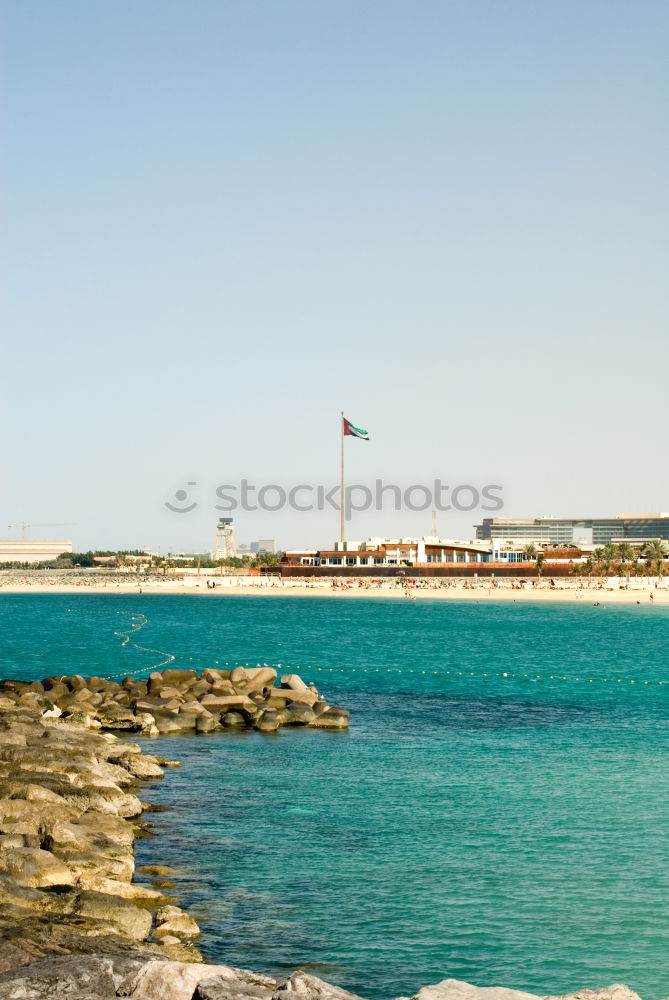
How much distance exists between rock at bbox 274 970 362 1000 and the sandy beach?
13877 centimetres

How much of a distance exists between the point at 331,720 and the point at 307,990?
83.9 feet

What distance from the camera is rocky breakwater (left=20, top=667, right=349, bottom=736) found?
36531mm

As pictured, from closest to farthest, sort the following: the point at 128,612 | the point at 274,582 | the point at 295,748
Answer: the point at 295,748 < the point at 128,612 < the point at 274,582

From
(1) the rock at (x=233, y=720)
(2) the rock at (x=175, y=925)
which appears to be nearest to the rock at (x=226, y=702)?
(1) the rock at (x=233, y=720)

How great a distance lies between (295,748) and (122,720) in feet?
21.7

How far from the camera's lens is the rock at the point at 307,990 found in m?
11.7

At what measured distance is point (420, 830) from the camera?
23.6 m

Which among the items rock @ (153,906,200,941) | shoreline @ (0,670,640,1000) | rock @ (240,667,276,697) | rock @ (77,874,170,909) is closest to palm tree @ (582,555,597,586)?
rock @ (240,667,276,697)

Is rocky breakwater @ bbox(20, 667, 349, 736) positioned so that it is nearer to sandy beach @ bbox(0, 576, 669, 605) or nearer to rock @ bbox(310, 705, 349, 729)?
rock @ bbox(310, 705, 349, 729)

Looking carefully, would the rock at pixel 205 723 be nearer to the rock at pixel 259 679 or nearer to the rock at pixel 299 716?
the rock at pixel 299 716

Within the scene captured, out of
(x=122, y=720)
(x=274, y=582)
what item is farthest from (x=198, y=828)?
(x=274, y=582)

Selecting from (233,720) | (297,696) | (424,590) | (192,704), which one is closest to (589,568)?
(424,590)

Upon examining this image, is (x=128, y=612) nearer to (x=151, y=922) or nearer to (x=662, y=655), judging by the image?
(x=662, y=655)

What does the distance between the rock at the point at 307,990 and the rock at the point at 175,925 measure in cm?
470
